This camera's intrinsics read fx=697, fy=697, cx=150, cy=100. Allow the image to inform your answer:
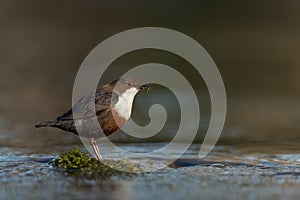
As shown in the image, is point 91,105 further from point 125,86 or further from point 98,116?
point 125,86

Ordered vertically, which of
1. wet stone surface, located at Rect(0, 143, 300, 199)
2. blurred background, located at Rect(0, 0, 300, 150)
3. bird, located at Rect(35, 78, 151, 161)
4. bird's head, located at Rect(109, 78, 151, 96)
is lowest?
wet stone surface, located at Rect(0, 143, 300, 199)

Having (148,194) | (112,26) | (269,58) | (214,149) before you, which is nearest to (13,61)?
(112,26)

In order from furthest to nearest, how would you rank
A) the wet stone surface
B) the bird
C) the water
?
1. the bird
2. the water
3. the wet stone surface

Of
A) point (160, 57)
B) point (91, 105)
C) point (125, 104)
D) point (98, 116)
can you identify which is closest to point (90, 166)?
point (98, 116)

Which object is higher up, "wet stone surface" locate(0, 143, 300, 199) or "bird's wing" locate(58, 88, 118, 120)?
"bird's wing" locate(58, 88, 118, 120)

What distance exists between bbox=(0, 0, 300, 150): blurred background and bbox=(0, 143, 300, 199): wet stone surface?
114 centimetres

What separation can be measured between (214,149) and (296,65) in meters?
6.74

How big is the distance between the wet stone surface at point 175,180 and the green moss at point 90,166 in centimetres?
11

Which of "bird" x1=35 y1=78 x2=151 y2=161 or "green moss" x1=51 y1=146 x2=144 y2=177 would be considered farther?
"bird" x1=35 y1=78 x2=151 y2=161

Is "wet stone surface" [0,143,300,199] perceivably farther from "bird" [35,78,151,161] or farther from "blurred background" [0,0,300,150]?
"blurred background" [0,0,300,150]

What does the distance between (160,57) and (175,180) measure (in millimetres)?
8219

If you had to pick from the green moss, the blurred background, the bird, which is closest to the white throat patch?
the bird

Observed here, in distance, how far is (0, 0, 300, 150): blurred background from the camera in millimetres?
9781

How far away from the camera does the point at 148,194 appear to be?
19.5ft
